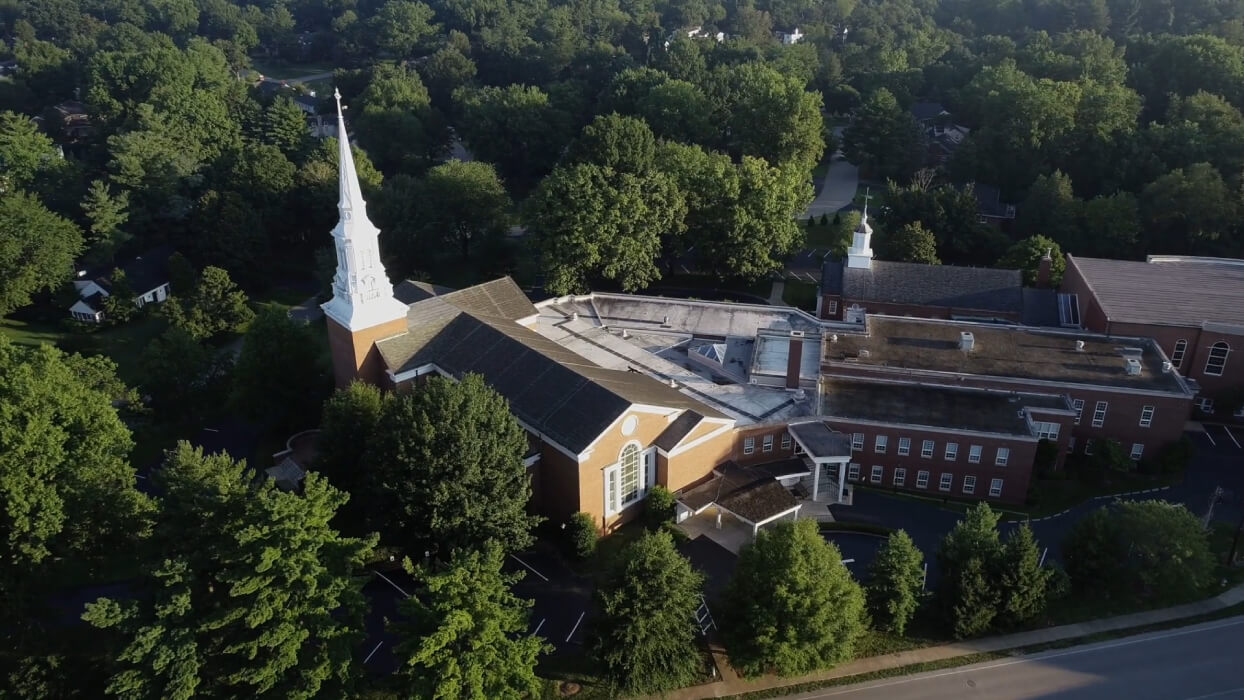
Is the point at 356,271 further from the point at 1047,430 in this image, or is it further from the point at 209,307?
the point at 1047,430

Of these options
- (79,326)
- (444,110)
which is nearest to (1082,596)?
(79,326)

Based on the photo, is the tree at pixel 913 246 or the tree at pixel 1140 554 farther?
the tree at pixel 913 246

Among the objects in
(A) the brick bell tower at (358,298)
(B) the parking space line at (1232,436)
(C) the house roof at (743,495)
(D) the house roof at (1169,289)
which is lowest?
(B) the parking space line at (1232,436)

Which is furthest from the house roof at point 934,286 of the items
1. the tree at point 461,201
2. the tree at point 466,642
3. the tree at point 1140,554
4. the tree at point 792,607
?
the tree at point 466,642

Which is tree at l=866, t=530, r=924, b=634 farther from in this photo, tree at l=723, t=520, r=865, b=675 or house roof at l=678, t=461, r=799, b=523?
house roof at l=678, t=461, r=799, b=523

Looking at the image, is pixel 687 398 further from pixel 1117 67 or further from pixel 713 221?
pixel 1117 67

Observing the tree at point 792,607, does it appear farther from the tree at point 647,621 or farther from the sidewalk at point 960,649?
the tree at point 647,621
